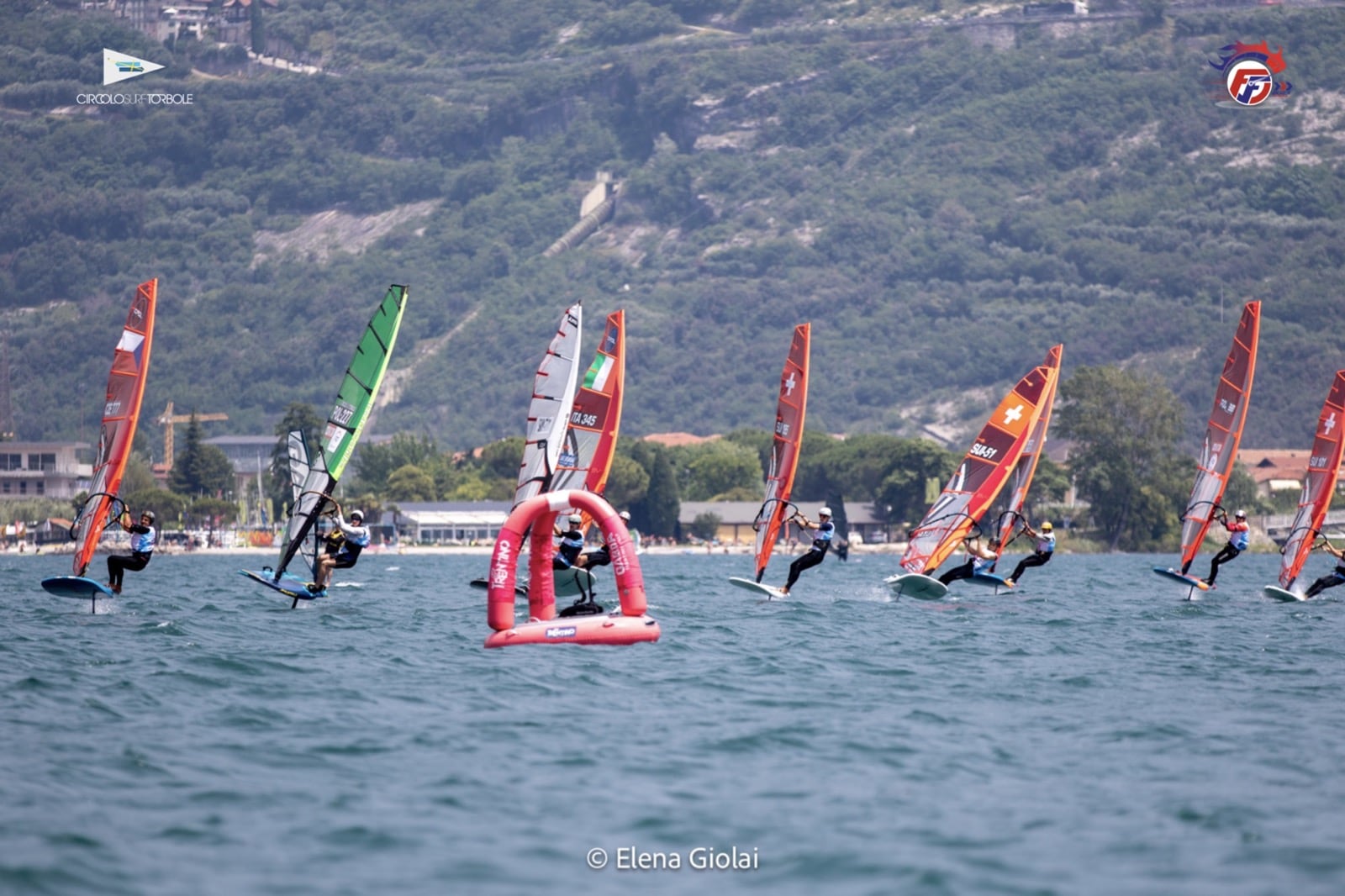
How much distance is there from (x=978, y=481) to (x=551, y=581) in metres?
17.5

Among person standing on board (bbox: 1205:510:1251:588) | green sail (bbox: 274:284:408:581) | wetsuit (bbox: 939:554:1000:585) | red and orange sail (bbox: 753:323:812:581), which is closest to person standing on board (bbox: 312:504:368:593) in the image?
green sail (bbox: 274:284:408:581)

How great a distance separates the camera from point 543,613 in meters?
28.1

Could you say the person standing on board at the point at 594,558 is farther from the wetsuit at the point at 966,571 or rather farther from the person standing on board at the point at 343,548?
the wetsuit at the point at 966,571

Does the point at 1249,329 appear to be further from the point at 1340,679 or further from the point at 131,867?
the point at 131,867

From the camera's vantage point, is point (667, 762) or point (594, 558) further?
point (594, 558)

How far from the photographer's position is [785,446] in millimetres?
41719

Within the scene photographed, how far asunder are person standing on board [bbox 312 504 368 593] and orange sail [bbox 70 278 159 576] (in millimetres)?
4054

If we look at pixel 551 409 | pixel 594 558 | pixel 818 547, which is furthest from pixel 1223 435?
pixel 594 558

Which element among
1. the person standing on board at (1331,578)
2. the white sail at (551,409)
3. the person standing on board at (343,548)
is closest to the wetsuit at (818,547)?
the white sail at (551,409)

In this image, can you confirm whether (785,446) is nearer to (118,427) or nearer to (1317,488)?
(1317,488)

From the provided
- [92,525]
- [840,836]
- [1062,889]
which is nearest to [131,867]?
[840,836]

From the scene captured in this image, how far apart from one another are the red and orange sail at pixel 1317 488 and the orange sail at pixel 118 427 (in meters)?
26.0

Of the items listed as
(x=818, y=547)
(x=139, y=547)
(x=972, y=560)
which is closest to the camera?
(x=139, y=547)

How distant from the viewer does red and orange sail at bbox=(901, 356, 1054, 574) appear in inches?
1684
